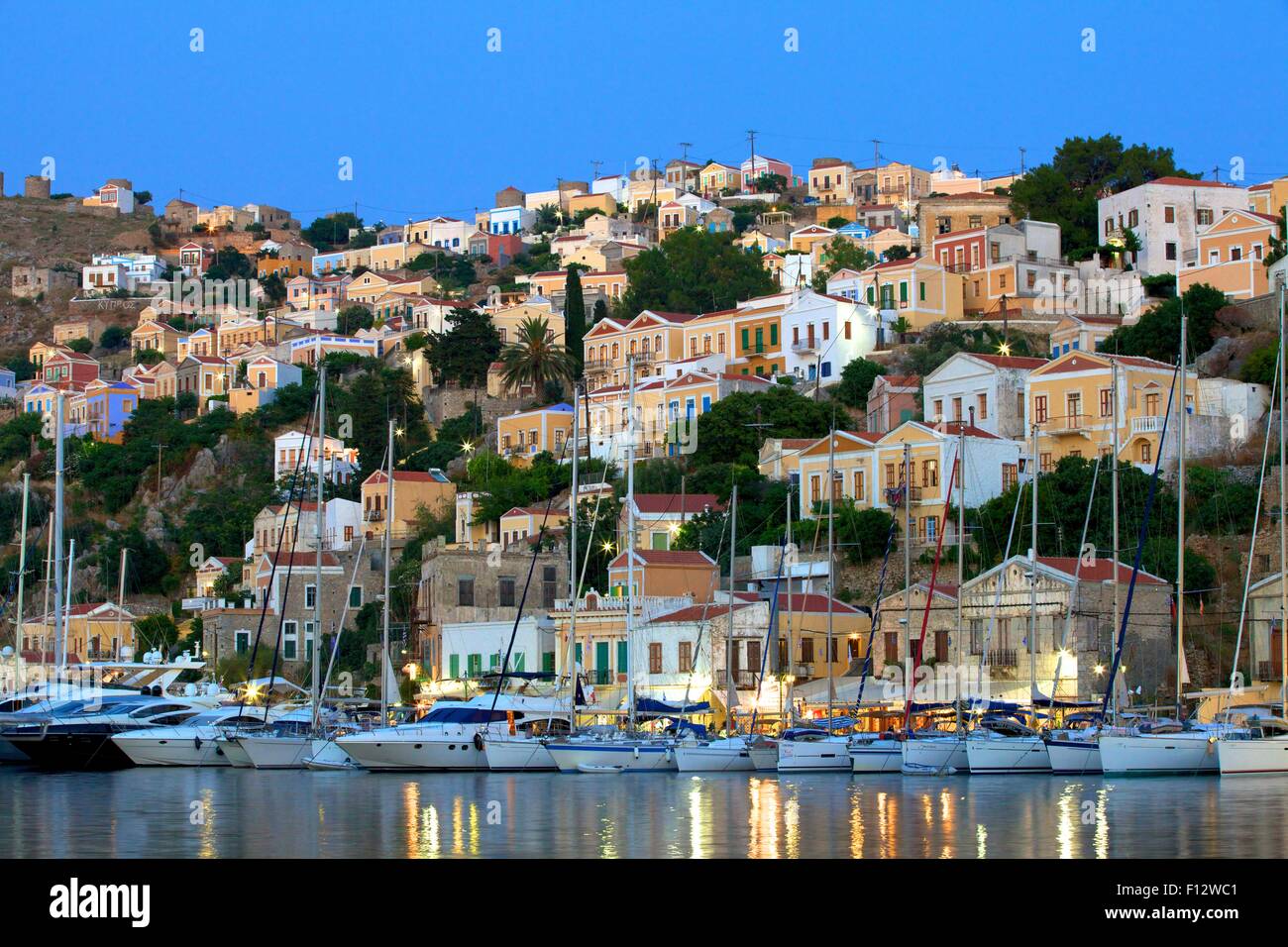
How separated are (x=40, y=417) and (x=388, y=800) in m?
93.9

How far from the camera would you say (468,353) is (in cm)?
10388

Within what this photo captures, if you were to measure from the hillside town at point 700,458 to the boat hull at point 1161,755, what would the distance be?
5.82 meters

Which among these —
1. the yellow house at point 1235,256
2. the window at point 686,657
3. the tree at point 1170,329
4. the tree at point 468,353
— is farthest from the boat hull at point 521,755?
the tree at point 468,353

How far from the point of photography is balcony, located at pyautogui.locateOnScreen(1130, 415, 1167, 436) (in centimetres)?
6297

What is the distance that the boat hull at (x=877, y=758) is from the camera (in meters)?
44.6

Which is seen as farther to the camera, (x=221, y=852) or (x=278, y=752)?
(x=278, y=752)

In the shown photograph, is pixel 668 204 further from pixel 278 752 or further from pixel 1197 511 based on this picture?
pixel 278 752

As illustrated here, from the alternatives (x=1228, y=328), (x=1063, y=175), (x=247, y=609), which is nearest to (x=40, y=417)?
(x=247, y=609)

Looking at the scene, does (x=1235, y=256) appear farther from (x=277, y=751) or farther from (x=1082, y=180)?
(x=277, y=751)

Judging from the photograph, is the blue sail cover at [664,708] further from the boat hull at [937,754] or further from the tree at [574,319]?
the tree at [574,319]

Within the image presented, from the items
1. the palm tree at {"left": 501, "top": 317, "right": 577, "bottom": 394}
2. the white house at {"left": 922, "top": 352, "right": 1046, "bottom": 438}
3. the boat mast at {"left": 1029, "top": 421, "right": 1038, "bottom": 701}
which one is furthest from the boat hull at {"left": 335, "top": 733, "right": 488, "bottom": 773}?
the palm tree at {"left": 501, "top": 317, "right": 577, "bottom": 394}

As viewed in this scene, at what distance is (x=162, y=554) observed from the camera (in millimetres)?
95938

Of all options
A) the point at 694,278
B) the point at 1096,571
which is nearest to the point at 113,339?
the point at 694,278

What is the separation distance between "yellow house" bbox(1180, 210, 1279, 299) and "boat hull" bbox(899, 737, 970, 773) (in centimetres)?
4086
